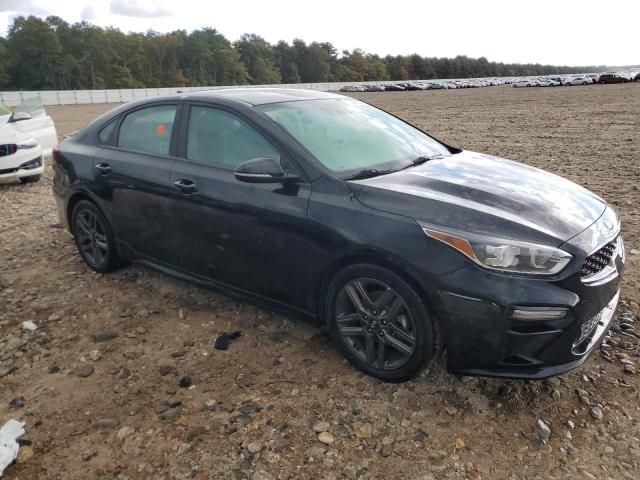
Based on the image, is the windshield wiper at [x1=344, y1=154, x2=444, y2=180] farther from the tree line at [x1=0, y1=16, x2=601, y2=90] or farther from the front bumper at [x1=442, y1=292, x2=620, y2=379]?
the tree line at [x1=0, y1=16, x2=601, y2=90]

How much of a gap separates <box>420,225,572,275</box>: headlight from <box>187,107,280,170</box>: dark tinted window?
4.53 ft

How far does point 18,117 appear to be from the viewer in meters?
9.23

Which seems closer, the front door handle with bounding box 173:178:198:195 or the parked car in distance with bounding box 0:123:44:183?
the front door handle with bounding box 173:178:198:195

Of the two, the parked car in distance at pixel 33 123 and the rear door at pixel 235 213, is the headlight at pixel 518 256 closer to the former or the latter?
the rear door at pixel 235 213

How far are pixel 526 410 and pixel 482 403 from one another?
23cm

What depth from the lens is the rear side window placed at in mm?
4016

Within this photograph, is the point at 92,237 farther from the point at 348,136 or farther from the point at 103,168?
the point at 348,136

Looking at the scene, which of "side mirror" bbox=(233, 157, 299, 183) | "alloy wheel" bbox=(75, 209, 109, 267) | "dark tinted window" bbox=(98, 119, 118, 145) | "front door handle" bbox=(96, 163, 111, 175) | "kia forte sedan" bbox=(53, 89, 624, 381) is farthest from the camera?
"alloy wheel" bbox=(75, 209, 109, 267)

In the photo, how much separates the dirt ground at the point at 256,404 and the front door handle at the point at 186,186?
96 cm

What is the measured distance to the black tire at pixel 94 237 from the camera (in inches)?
181

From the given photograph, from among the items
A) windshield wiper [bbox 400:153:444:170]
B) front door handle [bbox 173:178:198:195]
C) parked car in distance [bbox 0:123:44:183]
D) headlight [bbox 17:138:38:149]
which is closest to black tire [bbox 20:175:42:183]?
parked car in distance [bbox 0:123:44:183]

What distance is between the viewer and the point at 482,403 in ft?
9.54

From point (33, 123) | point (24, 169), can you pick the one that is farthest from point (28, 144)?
point (33, 123)

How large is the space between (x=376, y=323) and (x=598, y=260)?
1.22 m
